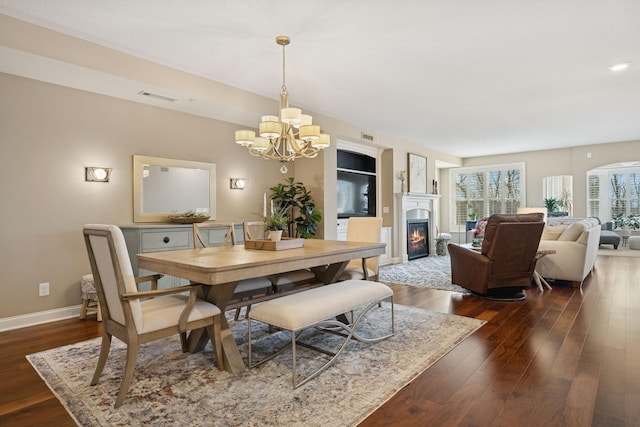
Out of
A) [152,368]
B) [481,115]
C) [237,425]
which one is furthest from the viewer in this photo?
[481,115]

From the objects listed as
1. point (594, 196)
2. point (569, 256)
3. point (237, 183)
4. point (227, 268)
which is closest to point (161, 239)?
point (237, 183)

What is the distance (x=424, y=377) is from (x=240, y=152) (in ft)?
13.7

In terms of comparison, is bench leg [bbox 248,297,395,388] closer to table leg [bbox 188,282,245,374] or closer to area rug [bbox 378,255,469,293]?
→ table leg [bbox 188,282,245,374]

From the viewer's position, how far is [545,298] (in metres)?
4.35

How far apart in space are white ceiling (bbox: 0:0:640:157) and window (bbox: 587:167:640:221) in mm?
5145

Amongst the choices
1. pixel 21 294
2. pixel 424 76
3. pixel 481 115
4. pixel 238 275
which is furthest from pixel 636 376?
pixel 21 294

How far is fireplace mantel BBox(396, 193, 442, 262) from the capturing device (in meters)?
7.52

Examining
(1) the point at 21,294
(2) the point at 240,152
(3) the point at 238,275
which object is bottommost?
(1) the point at 21,294

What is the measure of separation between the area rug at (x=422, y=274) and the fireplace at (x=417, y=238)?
1.13 feet

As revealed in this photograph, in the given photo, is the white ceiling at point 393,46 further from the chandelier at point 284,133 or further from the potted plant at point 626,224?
the potted plant at point 626,224

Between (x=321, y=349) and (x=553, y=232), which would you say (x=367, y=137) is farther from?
(x=321, y=349)

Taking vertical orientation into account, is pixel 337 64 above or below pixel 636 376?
above

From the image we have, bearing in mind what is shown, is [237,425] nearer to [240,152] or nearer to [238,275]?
[238,275]

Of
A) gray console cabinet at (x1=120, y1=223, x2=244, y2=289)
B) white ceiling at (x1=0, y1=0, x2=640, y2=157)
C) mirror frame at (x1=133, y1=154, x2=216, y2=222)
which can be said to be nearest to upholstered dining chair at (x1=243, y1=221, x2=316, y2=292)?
gray console cabinet at (x1=120, y1=223, x2=244, y2=289)
